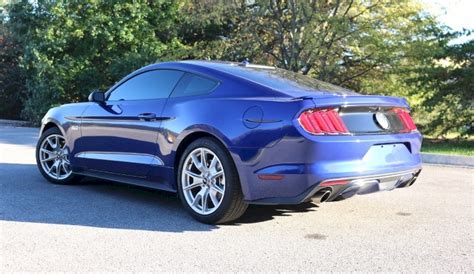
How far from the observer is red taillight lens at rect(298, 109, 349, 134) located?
4312 mm

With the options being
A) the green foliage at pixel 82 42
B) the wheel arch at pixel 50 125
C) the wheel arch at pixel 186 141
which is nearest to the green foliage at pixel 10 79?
the green foliage at pixel 82 42

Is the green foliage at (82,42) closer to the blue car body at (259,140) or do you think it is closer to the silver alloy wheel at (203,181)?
the blue car body at (259,140)

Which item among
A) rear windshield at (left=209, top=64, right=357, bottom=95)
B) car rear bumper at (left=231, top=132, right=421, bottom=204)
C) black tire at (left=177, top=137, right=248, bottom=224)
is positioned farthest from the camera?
rear windshield at (left=209, top=64, right=357, bottom=95)

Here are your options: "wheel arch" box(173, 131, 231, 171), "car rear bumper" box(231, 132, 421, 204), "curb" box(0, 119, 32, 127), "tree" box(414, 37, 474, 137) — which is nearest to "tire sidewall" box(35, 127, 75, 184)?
"wheel arch" box(173, 131, 231, 171)

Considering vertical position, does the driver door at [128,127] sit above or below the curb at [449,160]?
above

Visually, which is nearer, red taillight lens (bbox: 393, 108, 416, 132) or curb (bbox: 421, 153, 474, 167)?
red taillight lens (bbox: 393, 108, 416, 132)

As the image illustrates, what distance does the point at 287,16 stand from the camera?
53.6 feet

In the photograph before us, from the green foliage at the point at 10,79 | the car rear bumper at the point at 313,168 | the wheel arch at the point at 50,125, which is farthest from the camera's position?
the green foliage at the point at 10,79

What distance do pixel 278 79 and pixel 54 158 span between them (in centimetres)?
332

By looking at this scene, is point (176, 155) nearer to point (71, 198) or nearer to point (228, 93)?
point (228, 93)

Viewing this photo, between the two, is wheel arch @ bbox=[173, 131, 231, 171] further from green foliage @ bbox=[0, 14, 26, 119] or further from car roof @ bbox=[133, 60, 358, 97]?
green foliage @ bbox=[0, 14, 26, 119]

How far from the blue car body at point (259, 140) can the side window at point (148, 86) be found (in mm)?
82

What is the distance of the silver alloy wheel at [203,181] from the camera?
189 inches

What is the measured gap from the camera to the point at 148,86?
5715 millimetres
